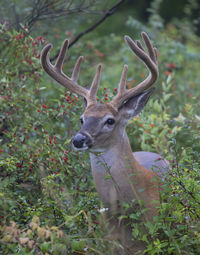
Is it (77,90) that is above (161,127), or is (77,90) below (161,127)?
above

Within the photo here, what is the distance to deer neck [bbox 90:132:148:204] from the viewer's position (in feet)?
12.1

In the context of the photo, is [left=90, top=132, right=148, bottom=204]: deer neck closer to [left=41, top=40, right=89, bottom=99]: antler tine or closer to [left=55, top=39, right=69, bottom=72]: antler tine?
[left=41, top=40, right=89, bottom=99]: antler tine

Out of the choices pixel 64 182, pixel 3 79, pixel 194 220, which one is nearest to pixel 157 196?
pixel 194 220

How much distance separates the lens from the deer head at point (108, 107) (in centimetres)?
376

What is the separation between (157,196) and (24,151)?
49.6 inches

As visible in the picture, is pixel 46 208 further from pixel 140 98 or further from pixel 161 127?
pixel 161 127

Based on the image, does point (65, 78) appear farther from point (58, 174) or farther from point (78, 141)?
point (58, 174)

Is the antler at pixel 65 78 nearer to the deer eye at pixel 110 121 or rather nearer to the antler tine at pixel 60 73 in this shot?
the antler tine at pixel 60 73

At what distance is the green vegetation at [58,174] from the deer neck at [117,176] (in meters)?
0.14

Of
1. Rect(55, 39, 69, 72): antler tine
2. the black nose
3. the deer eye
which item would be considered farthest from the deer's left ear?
Rect(55, 39, 69, 72): antler tine

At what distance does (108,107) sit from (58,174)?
0.86 meters

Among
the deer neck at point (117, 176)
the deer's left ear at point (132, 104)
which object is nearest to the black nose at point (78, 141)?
the deer neck at point (117, 176)

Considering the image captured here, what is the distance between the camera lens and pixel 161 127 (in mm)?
5289

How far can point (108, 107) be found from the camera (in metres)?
3.99
